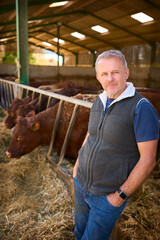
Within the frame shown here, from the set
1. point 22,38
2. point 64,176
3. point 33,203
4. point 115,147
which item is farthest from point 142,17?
point 115,147

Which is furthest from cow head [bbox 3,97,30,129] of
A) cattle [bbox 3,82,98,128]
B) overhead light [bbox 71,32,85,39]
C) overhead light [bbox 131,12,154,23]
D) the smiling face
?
overhead light [bbox 71,32,85,39]

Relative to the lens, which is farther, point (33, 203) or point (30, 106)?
point (30, 106)

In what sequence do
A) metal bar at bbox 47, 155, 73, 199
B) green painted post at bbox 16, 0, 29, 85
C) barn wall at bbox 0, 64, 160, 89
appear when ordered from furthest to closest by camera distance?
barn wall at bbox 0, 64, 160, 89 → green painted post at bbox 16, 0, 29, 85 → metal bar at bbox 47, 155, 73, 199

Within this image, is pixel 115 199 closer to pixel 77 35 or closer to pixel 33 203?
pixel 33 203

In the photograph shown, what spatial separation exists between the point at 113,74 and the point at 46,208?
192 cm

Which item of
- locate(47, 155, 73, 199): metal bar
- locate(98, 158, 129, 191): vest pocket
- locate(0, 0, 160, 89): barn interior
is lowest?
locate(47, 155, 73, 199): metal bar

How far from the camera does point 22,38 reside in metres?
5.45

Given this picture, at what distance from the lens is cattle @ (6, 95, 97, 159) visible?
3309 mm

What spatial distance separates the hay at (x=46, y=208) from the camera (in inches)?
75.5

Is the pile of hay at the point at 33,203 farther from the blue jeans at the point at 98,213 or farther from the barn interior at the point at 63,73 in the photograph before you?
the blue jeans at the point at 98,213

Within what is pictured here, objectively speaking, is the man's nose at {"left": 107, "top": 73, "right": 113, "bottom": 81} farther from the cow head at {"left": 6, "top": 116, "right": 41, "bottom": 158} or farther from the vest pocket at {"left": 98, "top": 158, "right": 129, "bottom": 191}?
the cow head at {"left": 6, "top": 116, "right": 41, "bottom": 158}

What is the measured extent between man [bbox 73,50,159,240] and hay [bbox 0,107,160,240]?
1.70 feet

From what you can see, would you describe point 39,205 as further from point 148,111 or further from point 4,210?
point 148,111

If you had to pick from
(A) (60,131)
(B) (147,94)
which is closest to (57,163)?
(A) (60,131)
